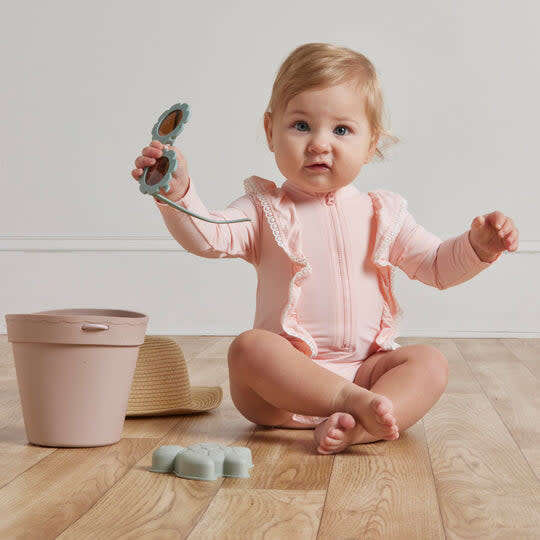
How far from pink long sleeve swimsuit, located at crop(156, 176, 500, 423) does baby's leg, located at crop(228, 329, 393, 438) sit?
7 cm

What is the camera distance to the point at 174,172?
125cm

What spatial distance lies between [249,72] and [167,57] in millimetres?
239

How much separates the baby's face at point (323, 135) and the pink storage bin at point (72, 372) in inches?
13.1

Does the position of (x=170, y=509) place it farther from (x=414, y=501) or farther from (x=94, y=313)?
(x=94, y=313)

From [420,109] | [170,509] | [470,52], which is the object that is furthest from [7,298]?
[170,509]

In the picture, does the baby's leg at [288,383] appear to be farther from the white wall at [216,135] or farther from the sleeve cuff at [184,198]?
the white wall at [216,135]

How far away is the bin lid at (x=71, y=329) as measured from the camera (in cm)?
119

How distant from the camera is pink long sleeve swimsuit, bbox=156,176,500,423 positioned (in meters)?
1.40

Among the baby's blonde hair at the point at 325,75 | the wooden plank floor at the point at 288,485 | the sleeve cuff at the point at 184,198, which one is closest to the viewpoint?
the wooden plank floor at the point at 288,485

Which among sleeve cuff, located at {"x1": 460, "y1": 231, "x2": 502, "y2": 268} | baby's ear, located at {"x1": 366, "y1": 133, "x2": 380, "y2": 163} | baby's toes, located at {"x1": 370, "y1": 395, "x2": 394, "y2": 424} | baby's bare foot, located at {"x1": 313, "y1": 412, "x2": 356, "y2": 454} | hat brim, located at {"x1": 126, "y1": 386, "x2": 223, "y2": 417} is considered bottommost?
hat brim, located at {"x1": 126, "y1": 386, "x2": 223, "y2": 417}

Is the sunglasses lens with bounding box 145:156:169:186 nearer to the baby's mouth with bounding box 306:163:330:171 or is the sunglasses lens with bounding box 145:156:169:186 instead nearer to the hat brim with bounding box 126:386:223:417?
the baby's mouth with bounding box 306:163:330:171

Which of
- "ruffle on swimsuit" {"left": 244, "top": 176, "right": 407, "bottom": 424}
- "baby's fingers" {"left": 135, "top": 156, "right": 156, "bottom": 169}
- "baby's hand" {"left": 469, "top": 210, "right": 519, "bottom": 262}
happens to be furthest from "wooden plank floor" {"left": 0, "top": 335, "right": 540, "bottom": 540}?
"baby's fingers" {"left": 135, "top": 156, "right": 156, "bottom": 169}

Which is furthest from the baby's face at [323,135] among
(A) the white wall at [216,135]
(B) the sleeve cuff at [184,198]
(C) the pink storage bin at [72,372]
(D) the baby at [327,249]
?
(A) the white wall at [216,135]

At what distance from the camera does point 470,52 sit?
273 cm
